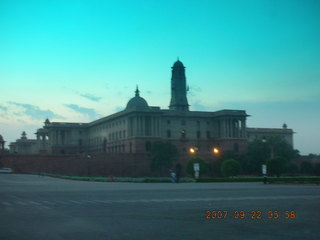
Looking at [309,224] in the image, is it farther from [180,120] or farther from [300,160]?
[180,120]

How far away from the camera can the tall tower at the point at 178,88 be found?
4941 inches

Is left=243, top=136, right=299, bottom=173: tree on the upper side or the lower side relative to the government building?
lower

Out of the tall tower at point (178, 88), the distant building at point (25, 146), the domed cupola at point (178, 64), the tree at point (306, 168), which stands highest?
the domed cupola at point (178, 64)

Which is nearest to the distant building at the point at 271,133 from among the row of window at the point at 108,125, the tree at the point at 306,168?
the row of window at the point at 108,125

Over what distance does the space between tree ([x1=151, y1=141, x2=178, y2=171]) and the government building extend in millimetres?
6323

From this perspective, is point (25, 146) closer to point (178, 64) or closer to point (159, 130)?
point (178, 64)

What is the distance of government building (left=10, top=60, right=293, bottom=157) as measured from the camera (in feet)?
348

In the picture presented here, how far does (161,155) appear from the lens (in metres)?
94.6

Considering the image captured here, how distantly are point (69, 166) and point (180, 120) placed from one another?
3561 centimetres
